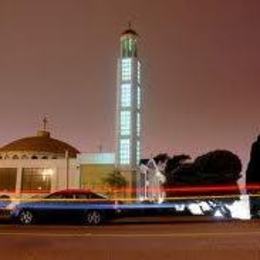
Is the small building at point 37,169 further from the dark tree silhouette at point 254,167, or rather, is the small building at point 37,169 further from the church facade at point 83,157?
the dark tree silhouette at point 254,167

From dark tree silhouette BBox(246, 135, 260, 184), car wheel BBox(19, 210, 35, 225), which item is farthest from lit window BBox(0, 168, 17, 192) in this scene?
car wheel BBox(19, 210, 35, 225)

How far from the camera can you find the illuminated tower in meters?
94.8

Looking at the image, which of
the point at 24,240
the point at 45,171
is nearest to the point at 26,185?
the point at 45,171

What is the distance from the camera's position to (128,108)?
95688 mm

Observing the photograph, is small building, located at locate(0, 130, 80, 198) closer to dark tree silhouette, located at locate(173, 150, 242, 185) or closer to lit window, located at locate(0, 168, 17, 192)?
lit window, located at locate(0, 168, 17, 192)

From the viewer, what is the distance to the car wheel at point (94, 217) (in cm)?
2277

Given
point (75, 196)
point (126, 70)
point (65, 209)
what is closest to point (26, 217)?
point (65, 209)

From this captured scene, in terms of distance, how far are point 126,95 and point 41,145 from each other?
46.3 feet

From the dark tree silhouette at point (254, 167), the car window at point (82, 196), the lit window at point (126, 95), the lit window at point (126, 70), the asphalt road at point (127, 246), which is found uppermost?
the lit window at point (126, 70)

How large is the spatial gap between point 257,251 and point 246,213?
2066 centimetres

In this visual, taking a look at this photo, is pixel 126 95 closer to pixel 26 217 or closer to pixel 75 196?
pixel 75 196

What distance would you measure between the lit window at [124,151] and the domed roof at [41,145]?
686cm

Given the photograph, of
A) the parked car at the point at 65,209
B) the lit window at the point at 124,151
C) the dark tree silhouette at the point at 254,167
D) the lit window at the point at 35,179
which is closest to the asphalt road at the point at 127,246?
the parked car at the point at 65,209

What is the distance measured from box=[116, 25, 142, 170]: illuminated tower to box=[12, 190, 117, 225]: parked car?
70.2 meters
